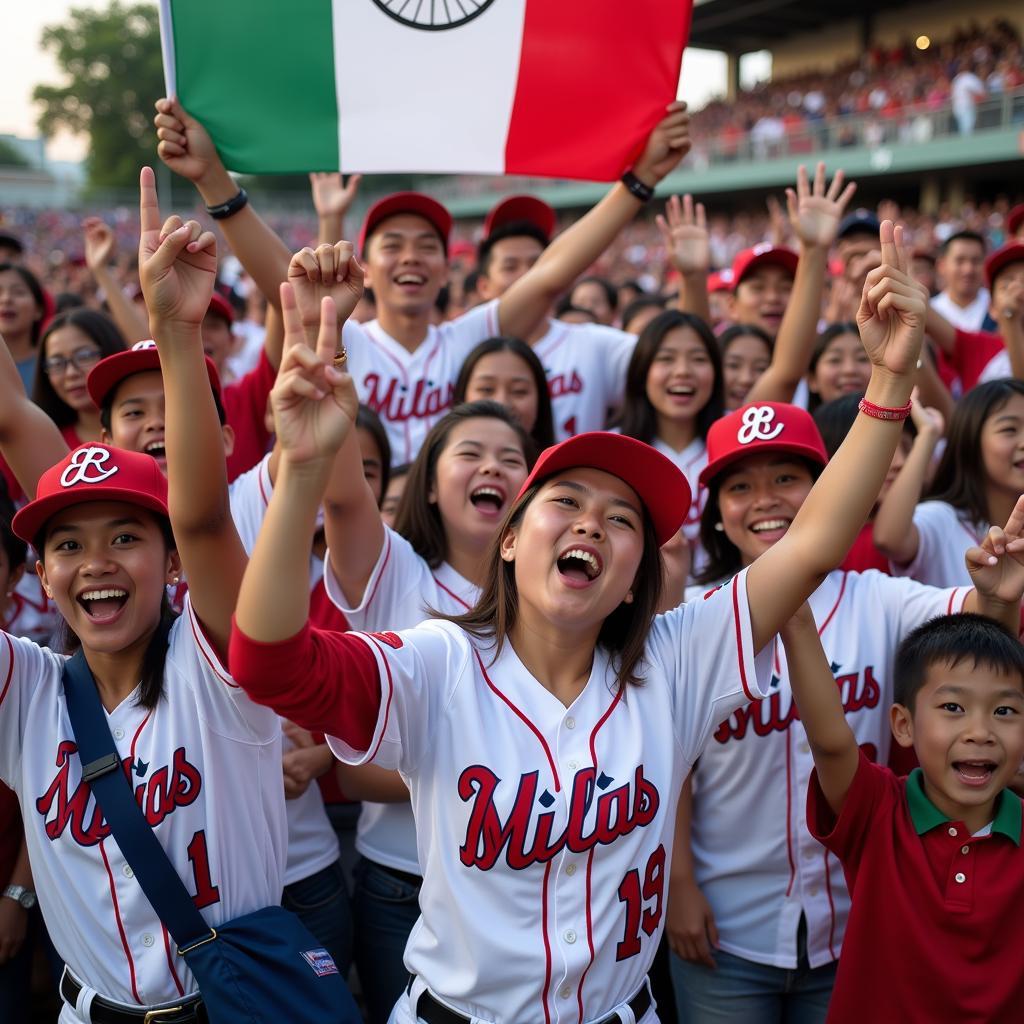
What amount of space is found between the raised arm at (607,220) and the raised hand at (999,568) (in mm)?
1900

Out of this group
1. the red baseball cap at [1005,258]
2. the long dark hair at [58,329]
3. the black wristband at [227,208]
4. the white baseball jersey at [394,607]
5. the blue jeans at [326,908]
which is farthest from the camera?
the red baseball cap at [1005,258]

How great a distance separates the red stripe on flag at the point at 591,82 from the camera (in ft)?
12.3

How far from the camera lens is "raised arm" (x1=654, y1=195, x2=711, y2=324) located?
181 inches

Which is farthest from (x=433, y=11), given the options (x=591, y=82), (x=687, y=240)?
(x=687, y=240)

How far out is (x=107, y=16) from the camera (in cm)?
6681

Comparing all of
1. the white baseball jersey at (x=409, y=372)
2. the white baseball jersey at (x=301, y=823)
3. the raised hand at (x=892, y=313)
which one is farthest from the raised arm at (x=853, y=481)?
the white baseball jersey at (x=409, y=372)

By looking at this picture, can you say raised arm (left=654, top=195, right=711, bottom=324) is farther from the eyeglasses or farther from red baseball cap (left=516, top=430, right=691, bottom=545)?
red baseball cap (left=516, top=430, right=691, bottom=545)

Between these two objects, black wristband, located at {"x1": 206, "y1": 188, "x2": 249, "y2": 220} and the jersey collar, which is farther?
black wristband, located at {"x1": 206, "y1": 188, "x2": 249, "y2": 220}

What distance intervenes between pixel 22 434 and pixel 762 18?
34.7 m

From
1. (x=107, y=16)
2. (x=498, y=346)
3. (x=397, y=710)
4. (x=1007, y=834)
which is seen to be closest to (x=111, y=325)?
(x=498, y=346)

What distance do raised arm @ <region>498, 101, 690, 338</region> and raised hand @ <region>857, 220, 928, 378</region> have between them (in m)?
1.75

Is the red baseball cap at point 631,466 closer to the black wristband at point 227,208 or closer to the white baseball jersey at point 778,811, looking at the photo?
the white baseball jersey at point 778,811

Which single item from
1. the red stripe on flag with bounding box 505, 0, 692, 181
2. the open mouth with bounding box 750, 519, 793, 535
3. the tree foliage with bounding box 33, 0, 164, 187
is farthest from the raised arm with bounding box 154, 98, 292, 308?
the tree foliage with bounding box 33, 0, 164, 187

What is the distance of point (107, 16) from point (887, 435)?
251ft
